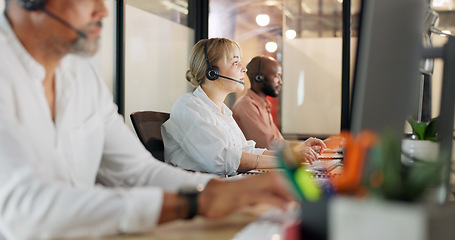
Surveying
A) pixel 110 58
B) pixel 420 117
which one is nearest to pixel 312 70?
pixel 110 58

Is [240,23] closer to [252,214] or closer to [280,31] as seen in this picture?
[280,31]

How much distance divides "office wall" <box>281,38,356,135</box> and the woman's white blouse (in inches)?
110

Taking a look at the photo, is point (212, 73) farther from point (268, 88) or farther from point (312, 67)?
point (312, 67)

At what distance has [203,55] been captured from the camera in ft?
9.54

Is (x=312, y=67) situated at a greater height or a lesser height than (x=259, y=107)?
greater

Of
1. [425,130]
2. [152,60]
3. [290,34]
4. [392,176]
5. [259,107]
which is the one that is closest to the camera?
[392,176]

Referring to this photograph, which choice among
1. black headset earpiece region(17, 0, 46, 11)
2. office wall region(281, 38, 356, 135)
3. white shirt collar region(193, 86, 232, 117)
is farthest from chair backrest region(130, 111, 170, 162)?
office wall region(281, 38, 356, 135)

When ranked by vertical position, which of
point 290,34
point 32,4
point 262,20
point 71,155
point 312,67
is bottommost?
point 71,155

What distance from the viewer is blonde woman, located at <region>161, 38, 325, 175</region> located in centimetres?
239

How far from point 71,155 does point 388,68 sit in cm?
78

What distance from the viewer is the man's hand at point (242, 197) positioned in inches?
38.5

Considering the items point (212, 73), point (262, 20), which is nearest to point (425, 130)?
→ point (212, 73)

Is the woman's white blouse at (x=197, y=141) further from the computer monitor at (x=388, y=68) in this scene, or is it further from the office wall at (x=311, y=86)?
the office wall at (x=311, y=86)

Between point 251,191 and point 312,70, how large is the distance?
446 centimetres
